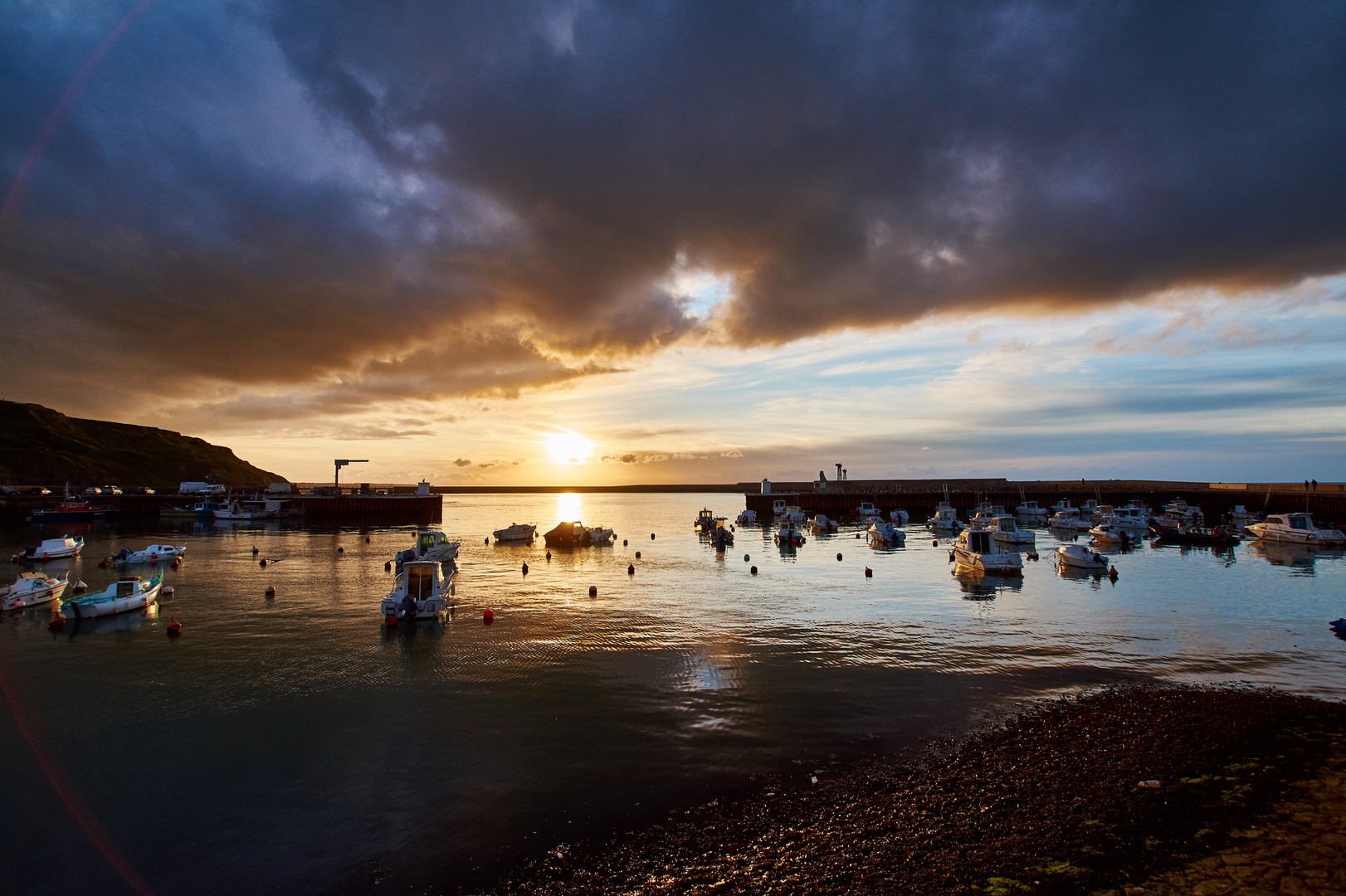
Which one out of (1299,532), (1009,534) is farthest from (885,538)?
(1299,532)

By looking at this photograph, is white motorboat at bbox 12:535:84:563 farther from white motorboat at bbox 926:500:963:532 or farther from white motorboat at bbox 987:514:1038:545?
white motorboat at bbox 926:500:963:532

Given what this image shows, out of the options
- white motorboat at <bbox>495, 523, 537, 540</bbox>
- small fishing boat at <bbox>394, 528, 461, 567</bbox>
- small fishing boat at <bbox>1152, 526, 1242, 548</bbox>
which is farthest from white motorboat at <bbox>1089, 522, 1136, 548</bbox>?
small fishing boat at <bbox>394, 528, 461, 567</bbox>

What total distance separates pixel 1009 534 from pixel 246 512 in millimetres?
117841

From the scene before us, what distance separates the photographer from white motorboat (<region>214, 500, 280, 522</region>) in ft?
356

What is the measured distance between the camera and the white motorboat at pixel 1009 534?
6450cm

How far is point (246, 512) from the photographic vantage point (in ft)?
359

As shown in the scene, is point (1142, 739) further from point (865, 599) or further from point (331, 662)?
point (331, 662)

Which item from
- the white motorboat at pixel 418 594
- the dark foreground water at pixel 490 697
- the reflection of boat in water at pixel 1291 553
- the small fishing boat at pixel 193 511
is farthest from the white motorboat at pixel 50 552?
the reflection of boat in water at pixel 1291 553

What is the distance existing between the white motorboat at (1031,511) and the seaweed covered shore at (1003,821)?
107 meters

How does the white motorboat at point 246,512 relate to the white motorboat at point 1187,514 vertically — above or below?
above

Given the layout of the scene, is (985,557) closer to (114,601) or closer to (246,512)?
(114,601)

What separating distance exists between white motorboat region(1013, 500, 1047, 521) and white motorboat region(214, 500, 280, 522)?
137202mm

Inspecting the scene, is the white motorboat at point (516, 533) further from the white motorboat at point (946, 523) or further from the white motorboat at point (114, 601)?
the white motorboat at point (946, 523)

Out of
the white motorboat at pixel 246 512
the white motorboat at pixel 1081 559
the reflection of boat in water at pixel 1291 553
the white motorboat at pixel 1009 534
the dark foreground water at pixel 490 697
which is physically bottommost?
the dark foreground water at pixel 490 697
